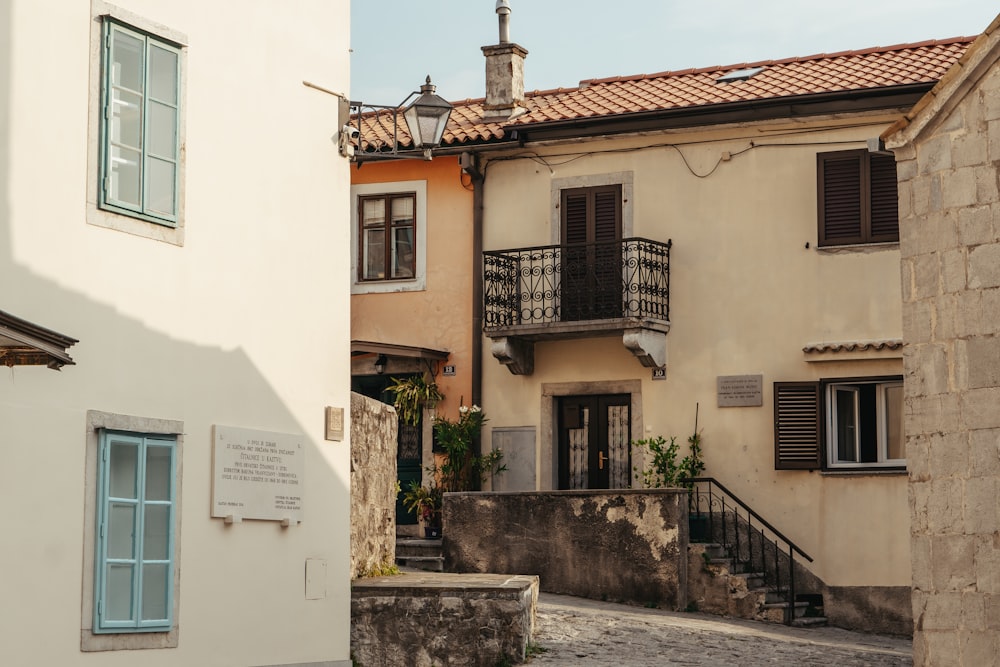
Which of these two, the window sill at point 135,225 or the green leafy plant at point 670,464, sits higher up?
the window sill at point 135,225

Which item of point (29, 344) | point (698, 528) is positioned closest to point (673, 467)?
point (698, 528)

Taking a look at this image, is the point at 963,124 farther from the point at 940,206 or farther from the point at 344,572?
the point at 344,572

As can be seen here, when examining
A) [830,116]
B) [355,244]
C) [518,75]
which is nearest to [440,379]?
[355,244]

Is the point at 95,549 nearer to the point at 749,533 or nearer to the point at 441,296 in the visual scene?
the point at 749,533

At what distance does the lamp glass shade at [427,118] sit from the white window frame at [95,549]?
357 cm

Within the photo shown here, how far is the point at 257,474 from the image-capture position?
12680mm

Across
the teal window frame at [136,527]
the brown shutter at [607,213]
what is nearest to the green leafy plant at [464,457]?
the brown shutter at [607,213]

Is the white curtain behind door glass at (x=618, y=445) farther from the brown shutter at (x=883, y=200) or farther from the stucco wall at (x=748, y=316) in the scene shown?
the brown shutter at (x=883, y=200)

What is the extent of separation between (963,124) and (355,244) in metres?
12.7

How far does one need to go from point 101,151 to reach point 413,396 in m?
11.7

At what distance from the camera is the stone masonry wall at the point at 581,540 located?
1814 centimetres

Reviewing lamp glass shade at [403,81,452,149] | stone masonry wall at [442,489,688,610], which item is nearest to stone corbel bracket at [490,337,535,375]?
stone masonry wall at [442,489,688,610]

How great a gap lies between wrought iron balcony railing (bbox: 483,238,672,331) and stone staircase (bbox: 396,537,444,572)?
9.97 ft

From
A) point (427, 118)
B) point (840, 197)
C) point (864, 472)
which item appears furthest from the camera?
point (840, 197)
